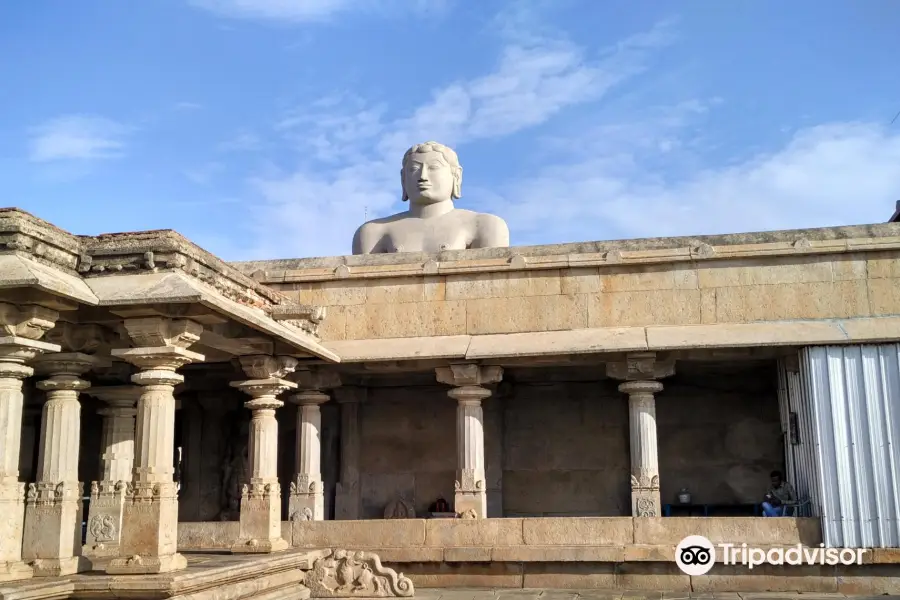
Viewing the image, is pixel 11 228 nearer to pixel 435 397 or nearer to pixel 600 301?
pixel 600 301

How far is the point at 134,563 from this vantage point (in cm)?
808

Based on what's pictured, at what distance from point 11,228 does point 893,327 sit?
936 cm

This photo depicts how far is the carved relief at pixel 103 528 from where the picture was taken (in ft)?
37.1

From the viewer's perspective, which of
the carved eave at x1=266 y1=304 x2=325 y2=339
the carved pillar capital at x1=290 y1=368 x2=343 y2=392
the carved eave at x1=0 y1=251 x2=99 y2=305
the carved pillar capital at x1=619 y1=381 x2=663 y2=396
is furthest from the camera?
the carved pillar capital at x1=290 y1=368 x2=343 y2=392

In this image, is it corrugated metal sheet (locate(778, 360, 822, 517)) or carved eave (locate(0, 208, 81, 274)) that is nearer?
carved eave (locate(0, 208, 81, 274))

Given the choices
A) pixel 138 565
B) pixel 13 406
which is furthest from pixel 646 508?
pixel 13 406

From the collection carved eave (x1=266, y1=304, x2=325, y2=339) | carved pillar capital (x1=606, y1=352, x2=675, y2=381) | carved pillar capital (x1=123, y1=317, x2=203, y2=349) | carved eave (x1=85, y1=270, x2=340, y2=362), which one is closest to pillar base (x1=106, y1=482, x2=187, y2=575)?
carved pillar capital (x1=123, y1=317, x2=203, y2=349)

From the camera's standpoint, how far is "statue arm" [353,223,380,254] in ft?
49.0

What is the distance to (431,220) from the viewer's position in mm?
14938

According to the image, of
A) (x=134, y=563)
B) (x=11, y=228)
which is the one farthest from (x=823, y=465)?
(x=11, y=228)

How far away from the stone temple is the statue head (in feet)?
0.22

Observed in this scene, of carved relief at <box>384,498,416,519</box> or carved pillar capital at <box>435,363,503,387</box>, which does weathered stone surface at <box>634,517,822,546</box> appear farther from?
carved relief at <box>384,498,416,519</box>

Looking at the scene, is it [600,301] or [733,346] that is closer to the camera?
[733,346]

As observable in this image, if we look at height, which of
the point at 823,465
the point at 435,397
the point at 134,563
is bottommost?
the point at 134,563
